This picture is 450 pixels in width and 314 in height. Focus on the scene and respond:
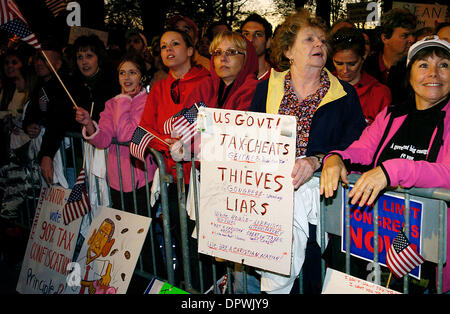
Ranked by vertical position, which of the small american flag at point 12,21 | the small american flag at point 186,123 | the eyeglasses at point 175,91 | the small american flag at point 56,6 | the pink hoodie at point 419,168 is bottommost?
the pink hoodie at point 419,168

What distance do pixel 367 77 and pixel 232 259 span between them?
2309 mm

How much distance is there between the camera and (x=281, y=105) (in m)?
3.00

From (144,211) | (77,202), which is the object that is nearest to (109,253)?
(144,211)

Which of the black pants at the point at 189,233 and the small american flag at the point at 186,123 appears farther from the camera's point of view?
the black pants at the point at 189,233

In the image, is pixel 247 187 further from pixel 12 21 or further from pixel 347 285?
pixel 12 21

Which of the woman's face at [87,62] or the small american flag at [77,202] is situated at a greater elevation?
the woman's face at [87,62]

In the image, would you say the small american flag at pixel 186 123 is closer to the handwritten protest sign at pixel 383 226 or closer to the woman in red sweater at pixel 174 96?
the woman in red sweater at pixel 174 96

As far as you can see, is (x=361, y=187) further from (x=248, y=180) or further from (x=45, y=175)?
(x=45, y=175)

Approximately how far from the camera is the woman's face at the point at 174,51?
13.5ft

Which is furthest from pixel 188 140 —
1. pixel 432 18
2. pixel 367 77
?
pixel 432 18

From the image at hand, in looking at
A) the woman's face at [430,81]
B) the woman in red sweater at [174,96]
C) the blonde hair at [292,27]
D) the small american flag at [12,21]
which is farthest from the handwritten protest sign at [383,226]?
the small american flag at [12,21]

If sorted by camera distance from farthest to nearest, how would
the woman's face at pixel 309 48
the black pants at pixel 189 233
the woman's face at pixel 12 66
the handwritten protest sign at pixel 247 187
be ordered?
the woman's face at pixel 12 66
the black pants at pixel 189 233
the woman's face at pixel 309 48
the handwritten protest sign at pixel 247 187

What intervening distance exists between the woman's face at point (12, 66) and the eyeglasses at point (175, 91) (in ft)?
10.3

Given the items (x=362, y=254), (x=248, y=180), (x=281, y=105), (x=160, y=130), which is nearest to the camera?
(x=362, y=254)
